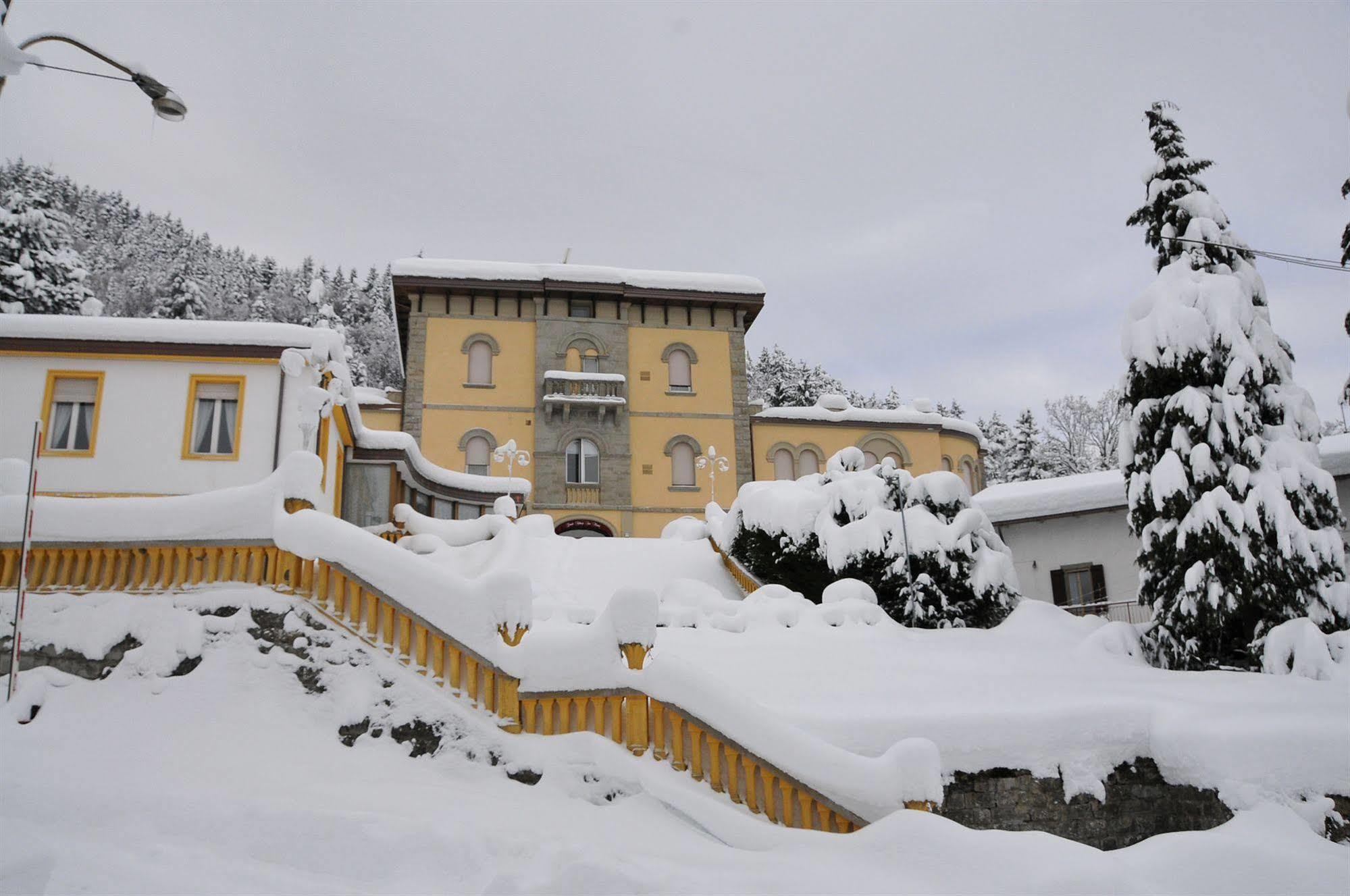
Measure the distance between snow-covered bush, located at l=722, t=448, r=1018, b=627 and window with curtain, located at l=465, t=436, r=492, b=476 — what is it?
15405 millimetres

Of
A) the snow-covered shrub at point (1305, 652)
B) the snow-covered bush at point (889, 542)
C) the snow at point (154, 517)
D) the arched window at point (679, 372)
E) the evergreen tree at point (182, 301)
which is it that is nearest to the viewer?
the snow at point (154, 517)

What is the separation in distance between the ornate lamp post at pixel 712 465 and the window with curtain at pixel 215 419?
62.5 ft

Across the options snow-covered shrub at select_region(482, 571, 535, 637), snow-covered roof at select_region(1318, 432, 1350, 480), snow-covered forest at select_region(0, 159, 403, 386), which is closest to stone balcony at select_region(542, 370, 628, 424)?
snow-covered roof at select_region(1318, 432, 1350, 480)

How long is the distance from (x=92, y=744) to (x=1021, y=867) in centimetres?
A: 644

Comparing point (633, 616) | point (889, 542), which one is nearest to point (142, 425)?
point (633, 616)

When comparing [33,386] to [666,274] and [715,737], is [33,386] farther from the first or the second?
[666,274]

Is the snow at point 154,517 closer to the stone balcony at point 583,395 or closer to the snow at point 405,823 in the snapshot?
the snow at point 405,823

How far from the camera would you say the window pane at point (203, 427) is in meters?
17.5

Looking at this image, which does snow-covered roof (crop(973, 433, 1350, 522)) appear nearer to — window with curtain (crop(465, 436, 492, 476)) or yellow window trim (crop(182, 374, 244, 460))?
window with curtain (crop(465, 436, 492, 476))

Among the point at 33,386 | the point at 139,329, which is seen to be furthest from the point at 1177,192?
the point at 33,386

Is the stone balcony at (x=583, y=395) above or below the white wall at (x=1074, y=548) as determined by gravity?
above

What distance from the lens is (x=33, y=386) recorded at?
673 inches

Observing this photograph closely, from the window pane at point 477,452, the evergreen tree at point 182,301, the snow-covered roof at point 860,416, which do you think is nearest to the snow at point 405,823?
the window pane at point 477,452

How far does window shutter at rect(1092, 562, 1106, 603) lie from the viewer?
23062mm
